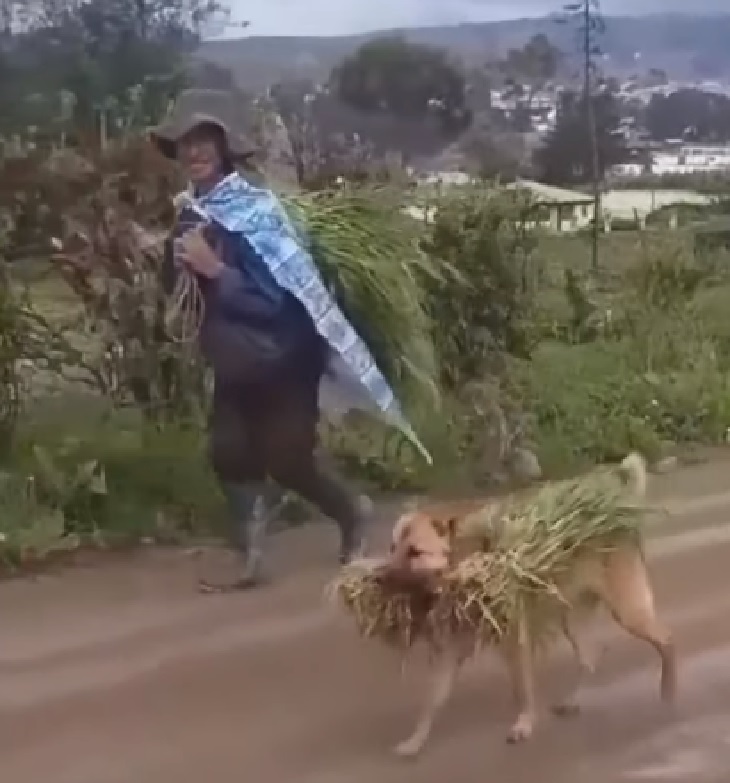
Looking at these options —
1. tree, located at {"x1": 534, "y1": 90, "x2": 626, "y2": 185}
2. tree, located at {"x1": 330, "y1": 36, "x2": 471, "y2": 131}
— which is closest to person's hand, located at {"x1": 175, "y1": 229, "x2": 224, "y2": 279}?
tree, located at {"x1": 330, "y1": 36, "x2": 471, "y2": 131}

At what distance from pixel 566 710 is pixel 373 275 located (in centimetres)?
161

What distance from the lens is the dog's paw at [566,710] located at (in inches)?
163

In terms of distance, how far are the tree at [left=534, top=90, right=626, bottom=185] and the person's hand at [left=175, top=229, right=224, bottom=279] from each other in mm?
3338

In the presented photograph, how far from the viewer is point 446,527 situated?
3.61 m

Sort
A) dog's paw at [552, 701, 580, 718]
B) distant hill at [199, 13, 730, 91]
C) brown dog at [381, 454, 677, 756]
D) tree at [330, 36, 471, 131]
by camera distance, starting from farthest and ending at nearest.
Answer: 1. tree at [330, 36, 471, 131]
2. distant hill at [199, 13, 730, 91]
3. dog's paw at [552, 701, 580, 718]
4. brown dog at [381, 454, 677, 756]

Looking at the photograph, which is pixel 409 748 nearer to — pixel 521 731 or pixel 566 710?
pixel 521 731

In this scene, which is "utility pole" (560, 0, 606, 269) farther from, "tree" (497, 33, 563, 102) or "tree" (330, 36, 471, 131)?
"tree" (330, 36, 471, 131)

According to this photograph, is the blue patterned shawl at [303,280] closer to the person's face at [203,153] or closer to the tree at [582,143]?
the person's face at [203,153]

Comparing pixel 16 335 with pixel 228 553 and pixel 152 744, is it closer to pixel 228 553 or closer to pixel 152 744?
pixel 228 553

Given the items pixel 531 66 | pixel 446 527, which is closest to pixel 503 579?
pixel 446 527

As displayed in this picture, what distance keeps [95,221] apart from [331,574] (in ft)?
5.29

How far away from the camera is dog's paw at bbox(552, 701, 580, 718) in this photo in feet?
13.6

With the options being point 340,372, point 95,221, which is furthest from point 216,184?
point 95,221

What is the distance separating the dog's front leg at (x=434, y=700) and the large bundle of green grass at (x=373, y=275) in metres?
1.48
